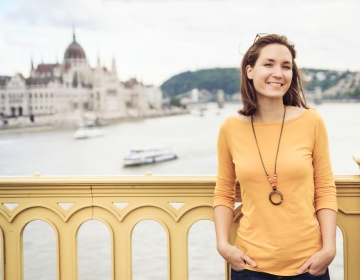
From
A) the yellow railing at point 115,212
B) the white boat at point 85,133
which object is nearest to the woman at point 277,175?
the yellow railing at point 115,212

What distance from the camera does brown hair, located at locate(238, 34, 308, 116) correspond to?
1.28 metres

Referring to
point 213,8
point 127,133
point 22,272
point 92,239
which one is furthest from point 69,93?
point 22,272

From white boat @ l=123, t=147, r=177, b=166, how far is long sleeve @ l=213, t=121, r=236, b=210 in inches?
1283

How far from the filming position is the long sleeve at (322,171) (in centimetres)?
124

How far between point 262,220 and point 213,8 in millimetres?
62852

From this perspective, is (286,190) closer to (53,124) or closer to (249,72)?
(249,72)

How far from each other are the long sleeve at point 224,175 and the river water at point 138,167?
8.77 metres

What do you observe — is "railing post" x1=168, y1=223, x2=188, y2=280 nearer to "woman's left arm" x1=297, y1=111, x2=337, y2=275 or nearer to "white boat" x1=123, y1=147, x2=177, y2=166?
"woman's left arm" x1=297, y1=111, x2=337, y2=275

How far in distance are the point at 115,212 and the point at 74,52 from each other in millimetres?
45359

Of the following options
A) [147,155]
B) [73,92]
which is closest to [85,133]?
[73,92]

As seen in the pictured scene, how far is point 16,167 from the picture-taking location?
31250mm

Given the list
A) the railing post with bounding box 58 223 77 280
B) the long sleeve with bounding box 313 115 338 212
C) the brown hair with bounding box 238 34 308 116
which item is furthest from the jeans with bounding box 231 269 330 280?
the railing post with bounding box 58 223 77 280

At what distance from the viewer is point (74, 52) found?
44.8m

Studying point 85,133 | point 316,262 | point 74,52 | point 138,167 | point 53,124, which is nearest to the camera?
point 316,262
